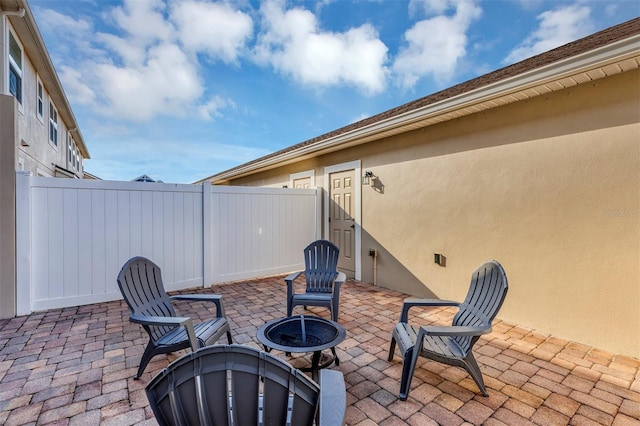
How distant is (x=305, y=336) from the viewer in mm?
2502

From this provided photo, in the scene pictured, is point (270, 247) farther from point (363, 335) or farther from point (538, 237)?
point (538, 237)

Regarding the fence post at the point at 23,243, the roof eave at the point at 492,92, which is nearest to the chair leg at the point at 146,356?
the fence post at the point at 23,243

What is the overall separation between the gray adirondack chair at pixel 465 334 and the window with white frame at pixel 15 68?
760cm

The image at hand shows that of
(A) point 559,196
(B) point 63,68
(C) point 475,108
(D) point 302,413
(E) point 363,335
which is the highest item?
(B) point 63,68

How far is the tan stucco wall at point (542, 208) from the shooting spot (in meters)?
2.97

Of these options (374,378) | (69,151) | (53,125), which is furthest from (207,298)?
(69,151)

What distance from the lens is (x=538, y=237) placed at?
3.55 m

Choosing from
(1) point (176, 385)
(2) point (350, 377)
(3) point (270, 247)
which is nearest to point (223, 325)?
(2) point (350, 377)

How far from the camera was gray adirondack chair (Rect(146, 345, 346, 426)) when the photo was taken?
1062 millimetres

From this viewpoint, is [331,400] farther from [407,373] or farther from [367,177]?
[367,177]

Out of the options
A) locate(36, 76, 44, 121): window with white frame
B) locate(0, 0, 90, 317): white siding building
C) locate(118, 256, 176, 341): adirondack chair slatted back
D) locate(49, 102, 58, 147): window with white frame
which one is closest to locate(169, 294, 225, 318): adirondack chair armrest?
locate(118, 256, 176, 341): adirondack chair slatted back

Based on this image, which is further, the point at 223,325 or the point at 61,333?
the point at 61,333

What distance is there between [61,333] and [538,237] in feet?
18.5

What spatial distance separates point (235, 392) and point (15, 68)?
7693mm
